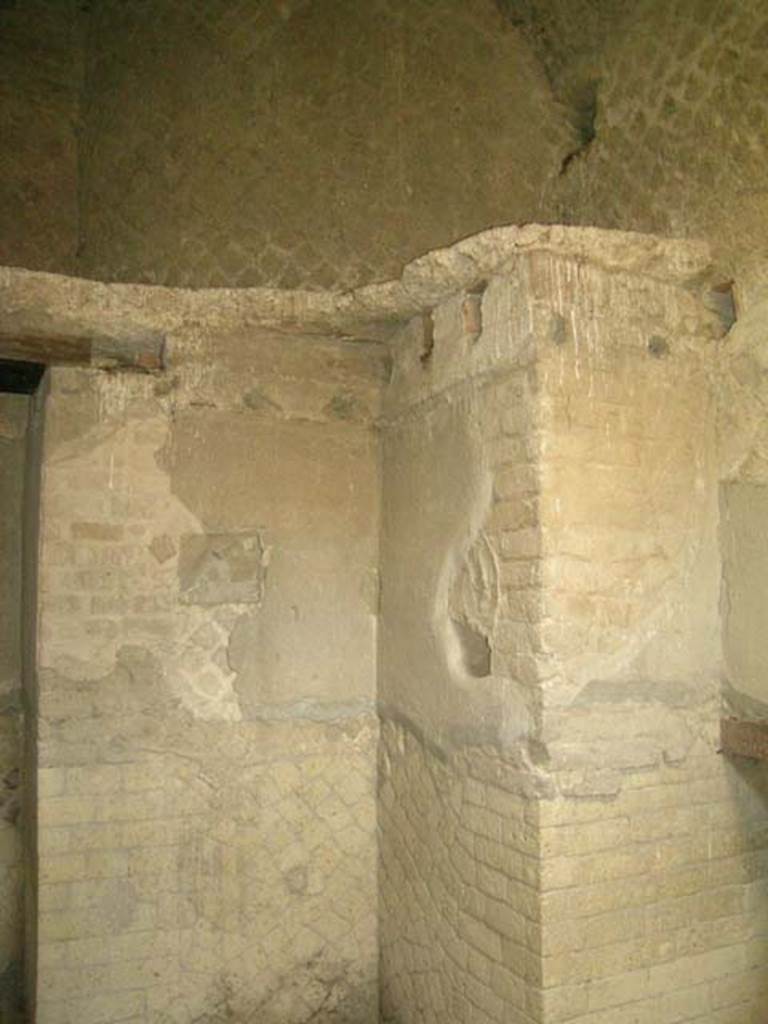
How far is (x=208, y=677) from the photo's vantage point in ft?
10.7

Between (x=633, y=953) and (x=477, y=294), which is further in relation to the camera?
(x=477, y=294)

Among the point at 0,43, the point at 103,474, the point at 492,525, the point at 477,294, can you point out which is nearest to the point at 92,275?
the point at 0,43

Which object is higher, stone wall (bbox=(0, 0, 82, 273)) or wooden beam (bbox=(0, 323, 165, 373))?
stone wall (bbox=(0, 0, 82, 273))

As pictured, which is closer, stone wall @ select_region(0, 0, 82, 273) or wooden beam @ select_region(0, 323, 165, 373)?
wooden beam @ select_region(0, 323, 165, 373)

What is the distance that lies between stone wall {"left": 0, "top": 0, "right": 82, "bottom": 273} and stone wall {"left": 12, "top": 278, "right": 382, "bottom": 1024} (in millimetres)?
2675

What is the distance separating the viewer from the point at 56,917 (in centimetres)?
303

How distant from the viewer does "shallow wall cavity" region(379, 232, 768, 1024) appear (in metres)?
2.49

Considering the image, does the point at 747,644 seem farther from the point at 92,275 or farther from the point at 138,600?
the point at 92,275

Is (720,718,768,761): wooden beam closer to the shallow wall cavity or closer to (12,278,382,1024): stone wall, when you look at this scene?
the shallow wall cavity

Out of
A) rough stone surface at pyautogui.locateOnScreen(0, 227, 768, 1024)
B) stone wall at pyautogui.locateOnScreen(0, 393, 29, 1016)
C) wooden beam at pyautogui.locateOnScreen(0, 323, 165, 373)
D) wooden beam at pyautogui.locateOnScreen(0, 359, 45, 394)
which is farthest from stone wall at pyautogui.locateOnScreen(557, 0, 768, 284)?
stone wall at pyautogui.locateOnScreen(0, 393, 29, 1016)

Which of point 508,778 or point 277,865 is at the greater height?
point 508,778

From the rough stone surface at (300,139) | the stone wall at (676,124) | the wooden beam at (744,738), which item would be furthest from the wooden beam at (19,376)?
the wooden beam at (744,738)

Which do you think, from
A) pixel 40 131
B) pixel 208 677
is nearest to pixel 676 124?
pixel 208 677

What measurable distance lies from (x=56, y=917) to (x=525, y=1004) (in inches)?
66.2
